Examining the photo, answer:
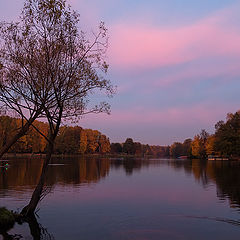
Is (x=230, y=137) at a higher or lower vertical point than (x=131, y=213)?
higher

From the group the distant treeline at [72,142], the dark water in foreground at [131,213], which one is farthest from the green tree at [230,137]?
the dark water in foreground at [131,213]

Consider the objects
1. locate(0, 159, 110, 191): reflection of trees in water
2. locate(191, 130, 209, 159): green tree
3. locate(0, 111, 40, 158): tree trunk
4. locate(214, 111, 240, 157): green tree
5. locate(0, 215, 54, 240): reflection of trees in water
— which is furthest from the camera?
locate(191, 130, 209, 159): green tree

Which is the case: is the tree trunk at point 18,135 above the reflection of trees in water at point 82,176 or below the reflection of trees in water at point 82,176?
above

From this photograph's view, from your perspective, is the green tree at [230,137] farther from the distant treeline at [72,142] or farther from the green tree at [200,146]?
the distant treeline at [72,142]

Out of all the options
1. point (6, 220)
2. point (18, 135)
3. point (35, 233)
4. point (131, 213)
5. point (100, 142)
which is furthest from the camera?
point (100, 142)

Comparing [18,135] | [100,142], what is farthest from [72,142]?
[18,135]

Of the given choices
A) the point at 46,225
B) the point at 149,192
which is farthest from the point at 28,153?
the point at 46,225

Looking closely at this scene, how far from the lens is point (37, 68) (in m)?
18.9

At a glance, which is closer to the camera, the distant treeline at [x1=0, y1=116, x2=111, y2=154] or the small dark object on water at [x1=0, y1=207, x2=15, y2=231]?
the small dark object on water at [x1=0, y1=207, x2=15, y2=231]

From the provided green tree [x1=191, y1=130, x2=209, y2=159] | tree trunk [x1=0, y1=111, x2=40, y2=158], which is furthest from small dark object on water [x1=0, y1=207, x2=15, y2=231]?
green tree [x1=191, y1=130, x2=209, y2=159]

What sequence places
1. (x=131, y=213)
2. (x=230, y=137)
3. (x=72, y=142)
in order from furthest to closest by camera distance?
1. (x=72, y=142)
2. (x=230, y=137)
3. (x=131, y=213)

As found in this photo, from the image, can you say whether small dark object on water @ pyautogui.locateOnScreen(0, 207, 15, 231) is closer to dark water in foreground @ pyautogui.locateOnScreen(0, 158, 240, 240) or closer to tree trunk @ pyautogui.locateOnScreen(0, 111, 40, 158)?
dark water in foreground @ pyautogui.locateOnScreen(0, 158, 240, 240)

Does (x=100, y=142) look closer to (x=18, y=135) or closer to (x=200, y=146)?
(x=200, y=146)

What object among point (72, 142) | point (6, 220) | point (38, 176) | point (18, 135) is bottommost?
point (6, 220)
